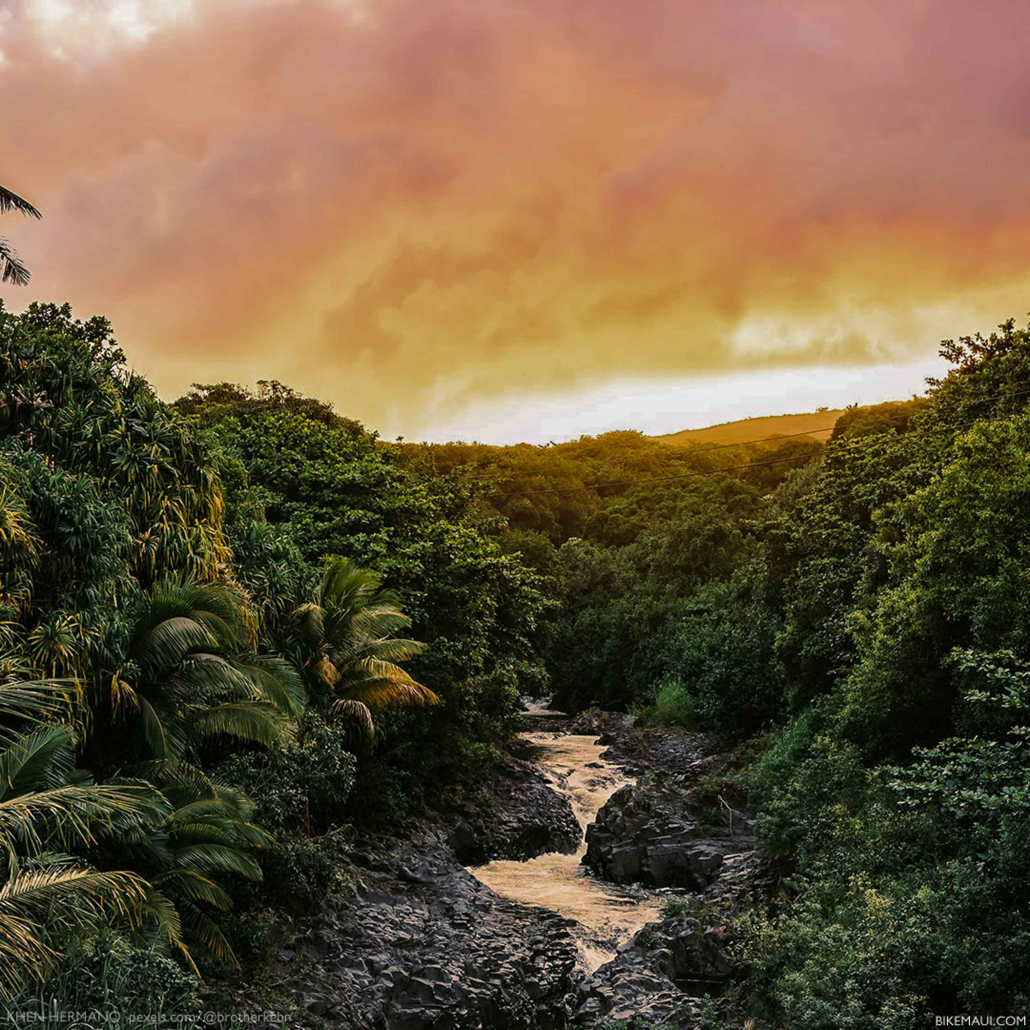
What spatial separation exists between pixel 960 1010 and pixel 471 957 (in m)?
7.50

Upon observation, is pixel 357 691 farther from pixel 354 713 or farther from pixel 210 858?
pixel 210 858

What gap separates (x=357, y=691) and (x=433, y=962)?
5158mm

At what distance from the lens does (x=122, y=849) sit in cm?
1044

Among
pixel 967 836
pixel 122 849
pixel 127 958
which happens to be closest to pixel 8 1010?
pixel 127 958

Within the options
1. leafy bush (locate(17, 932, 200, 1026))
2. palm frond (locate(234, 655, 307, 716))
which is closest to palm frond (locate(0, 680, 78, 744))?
leafy bush (locate(17, 932, 200, 1026))

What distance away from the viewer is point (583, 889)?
18.2 meters

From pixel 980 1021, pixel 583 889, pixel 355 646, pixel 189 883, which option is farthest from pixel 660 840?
pixel 189 883

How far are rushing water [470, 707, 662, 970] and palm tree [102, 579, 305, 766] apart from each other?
7601 mm

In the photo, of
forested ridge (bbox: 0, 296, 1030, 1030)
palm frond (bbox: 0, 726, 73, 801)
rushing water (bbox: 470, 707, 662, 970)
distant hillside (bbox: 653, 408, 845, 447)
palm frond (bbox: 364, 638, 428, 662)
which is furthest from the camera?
distant hillside (bbox: 653, 408, 845, 447)

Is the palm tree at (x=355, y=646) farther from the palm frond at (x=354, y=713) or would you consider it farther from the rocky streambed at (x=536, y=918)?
the rocky streambed at (x=536, y=918)

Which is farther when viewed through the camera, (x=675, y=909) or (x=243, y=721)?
(x=675, y=909)

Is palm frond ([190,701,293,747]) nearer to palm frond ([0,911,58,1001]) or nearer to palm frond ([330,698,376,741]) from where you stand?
palm frond ([330,698,376,741])

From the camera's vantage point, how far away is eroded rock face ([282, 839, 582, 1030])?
12250 mm

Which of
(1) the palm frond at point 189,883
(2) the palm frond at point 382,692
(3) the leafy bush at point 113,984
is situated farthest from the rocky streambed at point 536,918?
(3) the leafy bush at point 113,984
